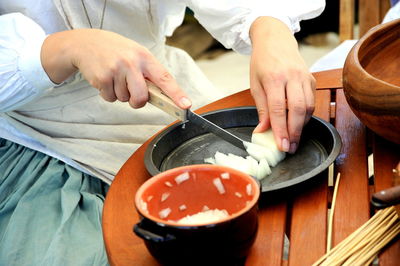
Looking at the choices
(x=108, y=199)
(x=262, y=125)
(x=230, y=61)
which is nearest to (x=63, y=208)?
(x=108, y=199)

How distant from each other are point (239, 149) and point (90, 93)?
0.44m

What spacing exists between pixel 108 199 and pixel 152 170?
82mm

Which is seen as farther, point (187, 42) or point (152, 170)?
point (187, 42)

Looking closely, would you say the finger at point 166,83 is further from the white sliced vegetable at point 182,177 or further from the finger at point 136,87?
the white sliced vegetable at point 182,177

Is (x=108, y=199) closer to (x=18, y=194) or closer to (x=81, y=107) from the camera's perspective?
(x=18, y=194)

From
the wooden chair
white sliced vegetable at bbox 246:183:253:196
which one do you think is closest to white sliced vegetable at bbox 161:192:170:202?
white sliced vegetable at bbox 246:183:253:196

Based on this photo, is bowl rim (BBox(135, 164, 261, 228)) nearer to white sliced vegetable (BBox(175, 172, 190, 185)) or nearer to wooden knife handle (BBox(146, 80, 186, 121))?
white sliced vegetable (BBox(175, 172, 190, 185))

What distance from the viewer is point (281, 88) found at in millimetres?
906

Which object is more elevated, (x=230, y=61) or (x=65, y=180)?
(x=65, y=180)

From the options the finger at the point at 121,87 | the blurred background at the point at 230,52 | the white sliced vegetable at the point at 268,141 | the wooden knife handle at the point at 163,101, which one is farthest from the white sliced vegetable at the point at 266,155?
the blurred background at the point at 230,52

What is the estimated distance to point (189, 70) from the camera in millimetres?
1390

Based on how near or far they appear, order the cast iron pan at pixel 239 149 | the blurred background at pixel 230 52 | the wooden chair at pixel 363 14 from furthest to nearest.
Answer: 1. the blurred background at pixel 230 52
2. the wooden chair at pixel 363 14
3. the cast iron pan at pixel 239 149

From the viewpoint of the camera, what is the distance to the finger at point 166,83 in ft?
2.86

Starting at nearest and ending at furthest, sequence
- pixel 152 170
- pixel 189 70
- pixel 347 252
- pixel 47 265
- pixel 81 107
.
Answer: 1. pixel 347 252
2. pixel 152 170
3. pixel 47 265
4. pixel 81 107
5. pixel 189 70
